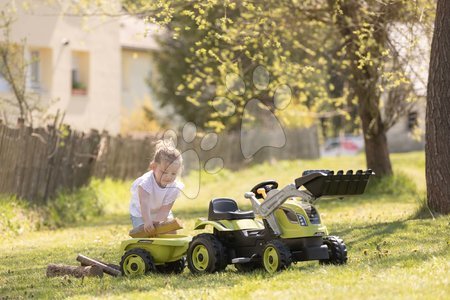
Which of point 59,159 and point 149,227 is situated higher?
point 59,159

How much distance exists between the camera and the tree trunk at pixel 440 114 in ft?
36.8

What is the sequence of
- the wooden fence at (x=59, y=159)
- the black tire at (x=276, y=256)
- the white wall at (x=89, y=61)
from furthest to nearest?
the white wall at (x=89, y=61) < the wooden fence at (x=59, y=159) < the black tire at (x=276, y=256)

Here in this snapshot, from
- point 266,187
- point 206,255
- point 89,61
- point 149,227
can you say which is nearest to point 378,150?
point 266,187

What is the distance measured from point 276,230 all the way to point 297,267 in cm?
40

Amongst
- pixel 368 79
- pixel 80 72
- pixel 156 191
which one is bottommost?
pixel 156 191

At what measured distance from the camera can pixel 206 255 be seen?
27.1 feet

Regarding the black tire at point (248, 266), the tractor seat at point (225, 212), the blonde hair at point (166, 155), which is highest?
the blonde hair at point (166, 155)

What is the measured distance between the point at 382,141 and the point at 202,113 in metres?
15.2

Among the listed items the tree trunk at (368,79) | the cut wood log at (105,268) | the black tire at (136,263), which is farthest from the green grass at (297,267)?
the tree trunk at (368,79)

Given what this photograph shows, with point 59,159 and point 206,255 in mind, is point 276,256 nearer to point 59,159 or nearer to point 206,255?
point 206,255

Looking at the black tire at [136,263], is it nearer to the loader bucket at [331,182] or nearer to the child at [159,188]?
the child at [159,188]

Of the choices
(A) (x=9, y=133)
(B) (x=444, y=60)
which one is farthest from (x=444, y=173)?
(A) (x=9, y=133)

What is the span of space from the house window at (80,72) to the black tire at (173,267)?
2223cm

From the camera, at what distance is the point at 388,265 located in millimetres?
8031
